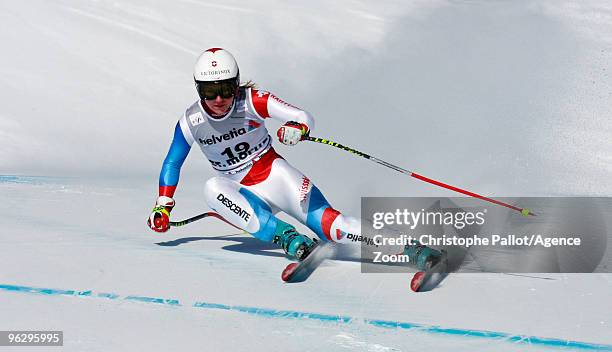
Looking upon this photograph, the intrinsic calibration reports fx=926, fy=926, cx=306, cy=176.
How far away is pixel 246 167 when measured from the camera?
5695 mm

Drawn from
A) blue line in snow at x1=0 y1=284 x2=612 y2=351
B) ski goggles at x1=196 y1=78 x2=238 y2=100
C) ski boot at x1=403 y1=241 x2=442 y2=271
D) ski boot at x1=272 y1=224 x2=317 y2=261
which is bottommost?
blue line in snow at x1=0 y1=284 x2=612 y2=351

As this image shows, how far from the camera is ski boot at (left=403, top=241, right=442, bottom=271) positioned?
197 inches

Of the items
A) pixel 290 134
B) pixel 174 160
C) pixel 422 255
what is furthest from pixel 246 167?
pixel 422 255

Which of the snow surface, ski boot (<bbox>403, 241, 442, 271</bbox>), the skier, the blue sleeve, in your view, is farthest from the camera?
the blue sleeve

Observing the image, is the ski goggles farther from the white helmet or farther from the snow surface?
the snow surface

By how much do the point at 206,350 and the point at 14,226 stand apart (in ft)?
9.37

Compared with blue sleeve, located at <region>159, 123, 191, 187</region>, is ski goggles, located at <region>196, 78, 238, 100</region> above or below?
above

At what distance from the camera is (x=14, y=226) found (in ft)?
20.7

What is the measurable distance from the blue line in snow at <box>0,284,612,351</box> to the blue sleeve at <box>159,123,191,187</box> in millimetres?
1066

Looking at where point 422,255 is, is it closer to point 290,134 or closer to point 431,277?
point 431,277

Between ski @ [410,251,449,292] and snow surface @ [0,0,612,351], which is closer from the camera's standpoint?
snow surface @ [0,0,612,351]

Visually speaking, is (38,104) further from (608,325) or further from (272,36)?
(608,325)

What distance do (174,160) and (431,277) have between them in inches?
68.6

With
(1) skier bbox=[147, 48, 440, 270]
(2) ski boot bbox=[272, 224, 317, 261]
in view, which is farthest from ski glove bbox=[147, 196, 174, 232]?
(2) ski boot bbox=[272, 224, 317, 261]
